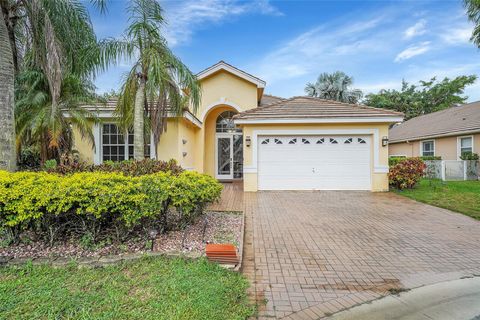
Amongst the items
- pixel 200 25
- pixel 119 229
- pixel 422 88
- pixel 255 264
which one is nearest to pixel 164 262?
pixel 119 229

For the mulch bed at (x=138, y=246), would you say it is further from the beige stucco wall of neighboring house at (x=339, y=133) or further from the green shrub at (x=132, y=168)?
the beige stucco wall of neighboring house at (x=339, y=133)

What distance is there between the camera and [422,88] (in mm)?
34438

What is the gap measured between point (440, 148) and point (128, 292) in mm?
21838

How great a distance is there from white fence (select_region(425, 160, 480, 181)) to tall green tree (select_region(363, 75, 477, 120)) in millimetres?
21431

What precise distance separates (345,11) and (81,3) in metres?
10.7

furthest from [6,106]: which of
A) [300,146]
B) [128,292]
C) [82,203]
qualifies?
[300,146]

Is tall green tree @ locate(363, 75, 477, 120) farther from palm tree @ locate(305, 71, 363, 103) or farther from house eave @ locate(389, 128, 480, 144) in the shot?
house eave @ locate(389, 128, 480, 144)

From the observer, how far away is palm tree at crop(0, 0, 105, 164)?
6.09 metres

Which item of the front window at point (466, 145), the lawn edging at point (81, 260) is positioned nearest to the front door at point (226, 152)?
the lawn edging at point (81, 260)

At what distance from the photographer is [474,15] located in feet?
42.8

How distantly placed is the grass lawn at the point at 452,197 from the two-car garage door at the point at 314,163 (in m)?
2.08

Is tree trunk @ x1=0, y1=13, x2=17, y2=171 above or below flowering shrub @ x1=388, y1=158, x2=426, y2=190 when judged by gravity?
above

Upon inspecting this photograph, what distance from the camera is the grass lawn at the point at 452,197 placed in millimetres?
7910

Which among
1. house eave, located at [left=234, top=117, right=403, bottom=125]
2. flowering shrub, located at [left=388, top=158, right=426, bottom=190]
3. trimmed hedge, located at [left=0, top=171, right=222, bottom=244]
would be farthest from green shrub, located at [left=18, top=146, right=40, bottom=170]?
flowering shrub, located at [left=388, top=158, right=426, bottom=190]
